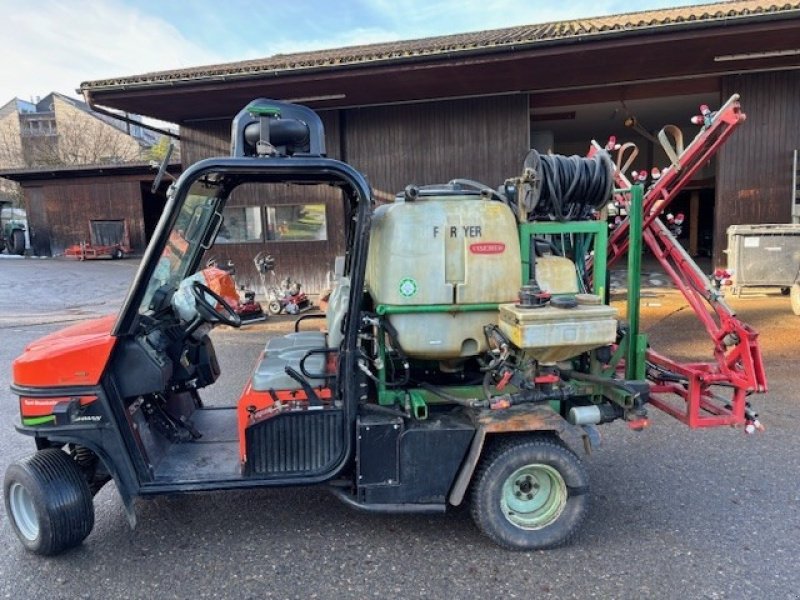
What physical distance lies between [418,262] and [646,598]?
1855mm

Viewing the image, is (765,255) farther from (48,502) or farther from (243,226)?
(48,502)

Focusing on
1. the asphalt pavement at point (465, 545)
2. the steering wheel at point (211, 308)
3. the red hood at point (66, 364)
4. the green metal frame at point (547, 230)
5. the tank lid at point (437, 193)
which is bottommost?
the asphalt pavement at point (465, 545)

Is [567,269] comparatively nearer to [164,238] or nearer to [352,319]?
[352,319]

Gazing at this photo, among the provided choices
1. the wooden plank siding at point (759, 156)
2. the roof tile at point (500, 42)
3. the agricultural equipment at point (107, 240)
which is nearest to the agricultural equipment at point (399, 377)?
the roof tile at point (500, 42)

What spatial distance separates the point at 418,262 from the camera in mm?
2824

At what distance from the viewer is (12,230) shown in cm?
2570

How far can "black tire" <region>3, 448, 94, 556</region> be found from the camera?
271 cm

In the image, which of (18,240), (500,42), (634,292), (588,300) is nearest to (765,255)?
(500,42)

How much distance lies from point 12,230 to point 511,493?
29777 mm

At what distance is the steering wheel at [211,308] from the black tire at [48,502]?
3.34ft

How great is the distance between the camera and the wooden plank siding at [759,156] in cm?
998

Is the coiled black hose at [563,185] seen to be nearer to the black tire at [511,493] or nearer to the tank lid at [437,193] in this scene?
the tank lid at [437,193]

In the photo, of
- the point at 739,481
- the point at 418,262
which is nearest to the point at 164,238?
the point at 418,262

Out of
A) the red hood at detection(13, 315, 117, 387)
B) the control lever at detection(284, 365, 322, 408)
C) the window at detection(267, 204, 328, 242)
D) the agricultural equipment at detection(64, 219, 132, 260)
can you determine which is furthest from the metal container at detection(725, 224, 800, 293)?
the agricultural equipment at detection(64, 219, 132, 260)
